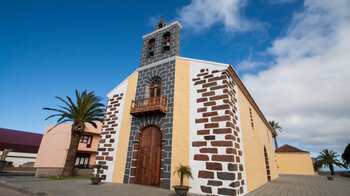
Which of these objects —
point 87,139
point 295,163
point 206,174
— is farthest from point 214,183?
point 295,163

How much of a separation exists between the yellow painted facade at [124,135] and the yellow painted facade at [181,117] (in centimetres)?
280

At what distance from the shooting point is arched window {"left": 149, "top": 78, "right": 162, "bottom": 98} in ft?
29.9

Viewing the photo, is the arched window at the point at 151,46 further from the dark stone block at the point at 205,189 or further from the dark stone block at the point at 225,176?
the dark stone block at the point at 205,189

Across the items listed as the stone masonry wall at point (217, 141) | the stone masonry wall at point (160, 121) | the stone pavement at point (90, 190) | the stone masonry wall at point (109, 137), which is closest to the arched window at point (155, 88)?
the stone masonry wall at point (160, 121)

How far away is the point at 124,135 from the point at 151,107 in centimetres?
240

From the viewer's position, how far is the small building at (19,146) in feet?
84.2

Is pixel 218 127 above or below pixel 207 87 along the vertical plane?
below

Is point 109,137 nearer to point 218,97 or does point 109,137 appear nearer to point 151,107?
point 151,107

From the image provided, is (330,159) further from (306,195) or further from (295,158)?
(306,195)

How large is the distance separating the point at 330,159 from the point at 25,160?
42550 mm

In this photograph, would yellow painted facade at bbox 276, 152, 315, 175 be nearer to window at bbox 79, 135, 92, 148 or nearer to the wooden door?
the wooden door

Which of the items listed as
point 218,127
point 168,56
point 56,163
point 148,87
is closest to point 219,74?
point 218,127

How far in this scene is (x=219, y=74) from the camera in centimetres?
729

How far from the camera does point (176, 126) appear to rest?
7438 mm
